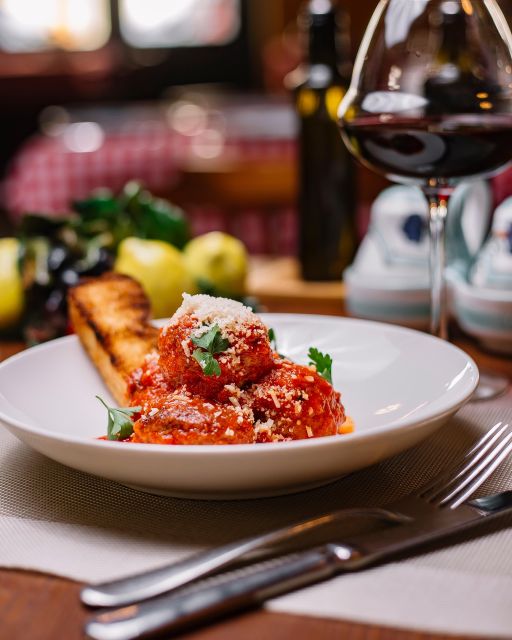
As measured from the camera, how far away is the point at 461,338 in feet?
4.75

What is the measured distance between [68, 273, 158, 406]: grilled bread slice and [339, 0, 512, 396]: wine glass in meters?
0.38

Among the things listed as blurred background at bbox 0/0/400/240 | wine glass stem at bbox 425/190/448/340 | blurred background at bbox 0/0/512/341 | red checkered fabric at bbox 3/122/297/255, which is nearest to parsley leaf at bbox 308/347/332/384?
wine glass stem at bbox 425/190/448/340

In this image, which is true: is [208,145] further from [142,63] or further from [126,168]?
[142,63]

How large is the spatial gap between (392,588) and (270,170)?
199cm

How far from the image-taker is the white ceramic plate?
681 millimetres

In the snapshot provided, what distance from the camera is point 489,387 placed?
1.14 metres

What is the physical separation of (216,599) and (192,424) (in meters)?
0.20

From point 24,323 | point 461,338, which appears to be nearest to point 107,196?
point 24,323

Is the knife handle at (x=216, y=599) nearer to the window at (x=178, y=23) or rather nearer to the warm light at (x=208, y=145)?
the warm light at (x=208, y=145)

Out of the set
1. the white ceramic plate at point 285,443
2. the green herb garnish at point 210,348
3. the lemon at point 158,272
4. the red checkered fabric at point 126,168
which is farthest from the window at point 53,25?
the green herb garnish at point 210,348

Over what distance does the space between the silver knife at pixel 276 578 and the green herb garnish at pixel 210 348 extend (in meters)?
0.21

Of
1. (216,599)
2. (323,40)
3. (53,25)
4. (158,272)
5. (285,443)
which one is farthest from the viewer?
(53,25)

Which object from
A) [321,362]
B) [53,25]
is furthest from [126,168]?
[53,25]

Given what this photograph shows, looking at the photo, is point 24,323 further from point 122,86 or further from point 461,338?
point 122,86
